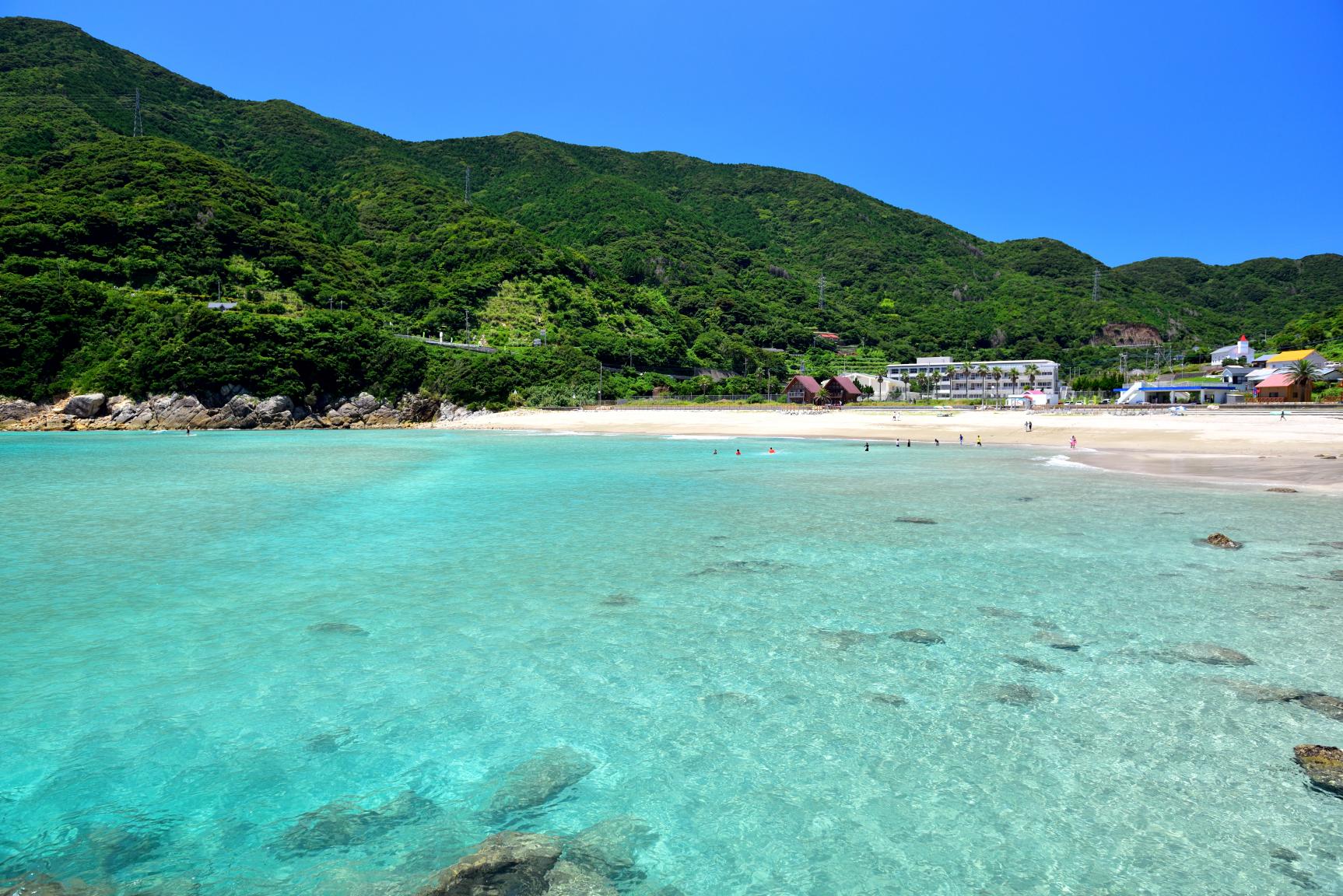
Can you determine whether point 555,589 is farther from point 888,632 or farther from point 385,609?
point 888,632

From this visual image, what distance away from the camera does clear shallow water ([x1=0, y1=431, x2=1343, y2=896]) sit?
16.0 ft

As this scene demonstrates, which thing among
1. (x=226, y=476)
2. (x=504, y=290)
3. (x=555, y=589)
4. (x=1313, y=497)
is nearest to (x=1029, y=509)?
(x=1313, y=497)

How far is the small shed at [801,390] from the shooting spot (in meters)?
111

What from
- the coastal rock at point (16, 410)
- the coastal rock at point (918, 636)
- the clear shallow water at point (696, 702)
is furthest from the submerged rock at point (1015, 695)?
the coastal rock at point (16, 410)

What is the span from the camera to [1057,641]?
29.6 ft

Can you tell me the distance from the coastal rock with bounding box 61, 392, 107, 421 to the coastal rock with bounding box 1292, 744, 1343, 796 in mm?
99416

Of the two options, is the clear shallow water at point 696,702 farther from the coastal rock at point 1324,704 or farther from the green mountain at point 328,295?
the green mountain at point 328,295

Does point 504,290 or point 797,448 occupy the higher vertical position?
point 504,290

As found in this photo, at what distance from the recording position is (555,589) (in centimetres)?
1200

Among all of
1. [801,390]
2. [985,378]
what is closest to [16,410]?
[801,390]

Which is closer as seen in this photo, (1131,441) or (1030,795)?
(1030,795)

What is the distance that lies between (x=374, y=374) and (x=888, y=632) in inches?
3736

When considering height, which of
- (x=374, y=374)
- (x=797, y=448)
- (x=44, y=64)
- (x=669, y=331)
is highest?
(x=44, y=64)

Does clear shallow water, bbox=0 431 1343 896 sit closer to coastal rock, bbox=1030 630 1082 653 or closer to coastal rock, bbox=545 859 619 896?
coastal rock, bbox=1030 630 1082 653
